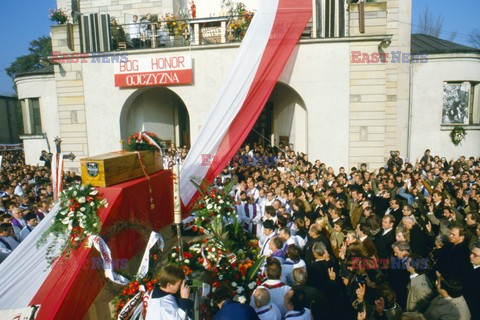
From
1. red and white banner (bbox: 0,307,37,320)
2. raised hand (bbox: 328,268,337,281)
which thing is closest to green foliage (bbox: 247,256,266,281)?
Result: raised hand (bbox: 328,268,337,281)

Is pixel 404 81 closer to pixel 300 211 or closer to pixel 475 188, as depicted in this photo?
pixel 475 188

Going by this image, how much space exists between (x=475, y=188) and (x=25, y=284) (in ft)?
29.2

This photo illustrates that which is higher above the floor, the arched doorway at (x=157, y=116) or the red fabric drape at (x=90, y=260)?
the arched doorway at (x=157, y=116)

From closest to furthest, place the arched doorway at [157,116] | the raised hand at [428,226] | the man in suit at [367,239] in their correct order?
the man in suit at [367,239] → the raised hand at [428,226] → the arched doorway at [157,116]

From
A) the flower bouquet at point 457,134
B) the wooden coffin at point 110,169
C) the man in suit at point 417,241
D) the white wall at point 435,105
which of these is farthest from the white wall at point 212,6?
the man in suit at point 417,241

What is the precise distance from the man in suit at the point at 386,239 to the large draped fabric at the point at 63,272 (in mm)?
4132

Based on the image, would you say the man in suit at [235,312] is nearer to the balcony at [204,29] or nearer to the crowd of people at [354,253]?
the crowd of people at [354,253]

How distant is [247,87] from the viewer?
1019cm

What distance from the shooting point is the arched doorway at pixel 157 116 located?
1480 centimetres

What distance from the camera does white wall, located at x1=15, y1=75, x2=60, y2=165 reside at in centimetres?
1744

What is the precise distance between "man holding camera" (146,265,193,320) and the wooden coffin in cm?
233

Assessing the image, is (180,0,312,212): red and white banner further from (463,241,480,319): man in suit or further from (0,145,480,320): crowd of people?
(463,241,480,319): man in suit

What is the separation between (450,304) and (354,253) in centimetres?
125

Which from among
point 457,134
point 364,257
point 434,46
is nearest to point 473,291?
point 364,257
